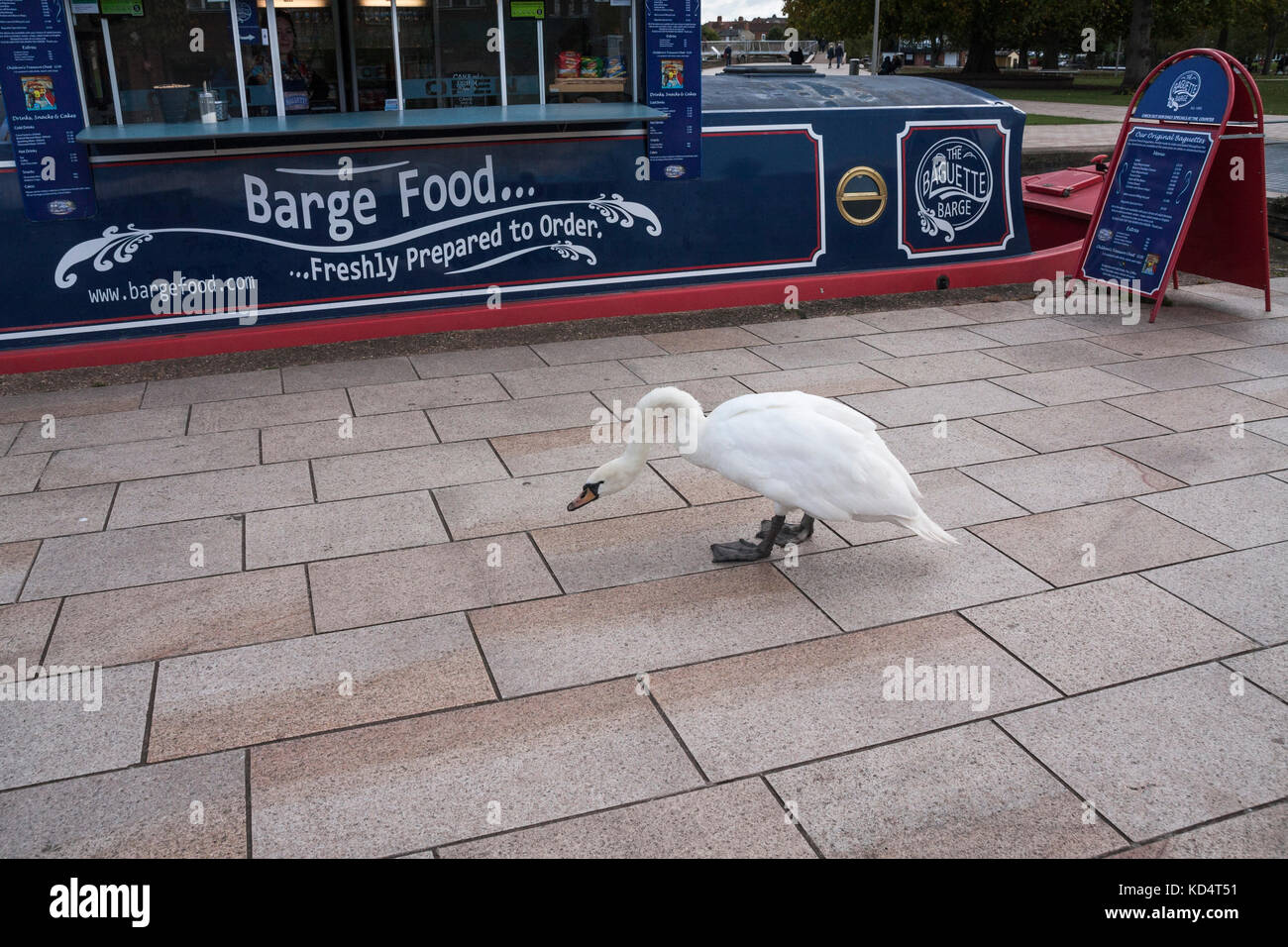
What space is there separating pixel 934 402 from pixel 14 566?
21.0 ft

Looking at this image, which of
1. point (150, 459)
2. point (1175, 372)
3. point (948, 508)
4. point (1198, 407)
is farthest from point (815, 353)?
point (150, 459)

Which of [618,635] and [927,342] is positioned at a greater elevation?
[927,342]

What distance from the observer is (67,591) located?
5.47 m

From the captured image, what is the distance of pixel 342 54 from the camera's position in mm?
9938

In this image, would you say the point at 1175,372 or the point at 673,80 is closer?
the point at 1175,372

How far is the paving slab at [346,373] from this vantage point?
874cm

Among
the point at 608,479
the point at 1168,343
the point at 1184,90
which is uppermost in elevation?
the point at 1184,90

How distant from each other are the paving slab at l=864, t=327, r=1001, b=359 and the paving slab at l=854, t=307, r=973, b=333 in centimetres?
15

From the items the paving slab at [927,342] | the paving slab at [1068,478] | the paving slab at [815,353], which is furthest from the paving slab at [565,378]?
the paving slab at [1068,478]

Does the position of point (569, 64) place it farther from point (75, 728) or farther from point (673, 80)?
point (75, 728)

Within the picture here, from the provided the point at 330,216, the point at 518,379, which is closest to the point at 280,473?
the point at 518,379

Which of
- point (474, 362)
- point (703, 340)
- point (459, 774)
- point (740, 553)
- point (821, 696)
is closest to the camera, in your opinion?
point (459, 774)

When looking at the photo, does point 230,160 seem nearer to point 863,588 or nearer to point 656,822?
point 863,588
